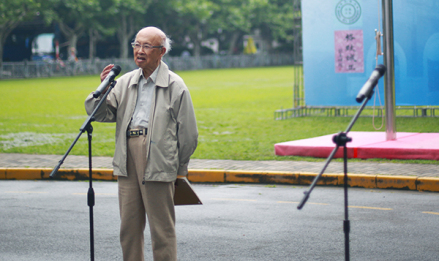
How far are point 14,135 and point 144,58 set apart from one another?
9679mm

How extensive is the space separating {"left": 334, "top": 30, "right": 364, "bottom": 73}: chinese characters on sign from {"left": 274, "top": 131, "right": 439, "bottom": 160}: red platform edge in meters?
4.18

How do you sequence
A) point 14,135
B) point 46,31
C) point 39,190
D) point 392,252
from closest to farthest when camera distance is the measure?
1. point 392,252
2. point 39,190
3. point 14,135
4. point 46,31

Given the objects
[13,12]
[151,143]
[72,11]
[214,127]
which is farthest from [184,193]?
[72,11]

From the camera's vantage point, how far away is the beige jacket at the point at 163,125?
3.96 metres

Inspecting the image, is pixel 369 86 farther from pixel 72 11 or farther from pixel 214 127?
pixel 72 11

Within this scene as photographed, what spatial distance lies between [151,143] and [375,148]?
19.7ft

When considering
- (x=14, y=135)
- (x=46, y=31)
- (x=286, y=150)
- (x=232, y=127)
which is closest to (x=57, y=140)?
(x=14, y=135)

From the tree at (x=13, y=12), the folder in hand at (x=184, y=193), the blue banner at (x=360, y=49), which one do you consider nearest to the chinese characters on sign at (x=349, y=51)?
the blue banner at (x=360, y=49)

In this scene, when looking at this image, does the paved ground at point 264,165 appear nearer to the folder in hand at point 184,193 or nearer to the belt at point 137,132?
the folder in hand at point 184,193

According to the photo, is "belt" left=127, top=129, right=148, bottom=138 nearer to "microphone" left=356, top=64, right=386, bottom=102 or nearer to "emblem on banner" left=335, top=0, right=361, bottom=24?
"microphone" left=356, top=64, right=386, bottom=102

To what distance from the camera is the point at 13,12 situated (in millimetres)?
41469

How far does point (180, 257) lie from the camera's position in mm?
5117

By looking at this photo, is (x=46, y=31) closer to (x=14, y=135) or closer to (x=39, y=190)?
(x=14, y=135)

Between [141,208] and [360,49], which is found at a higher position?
[360,49]
